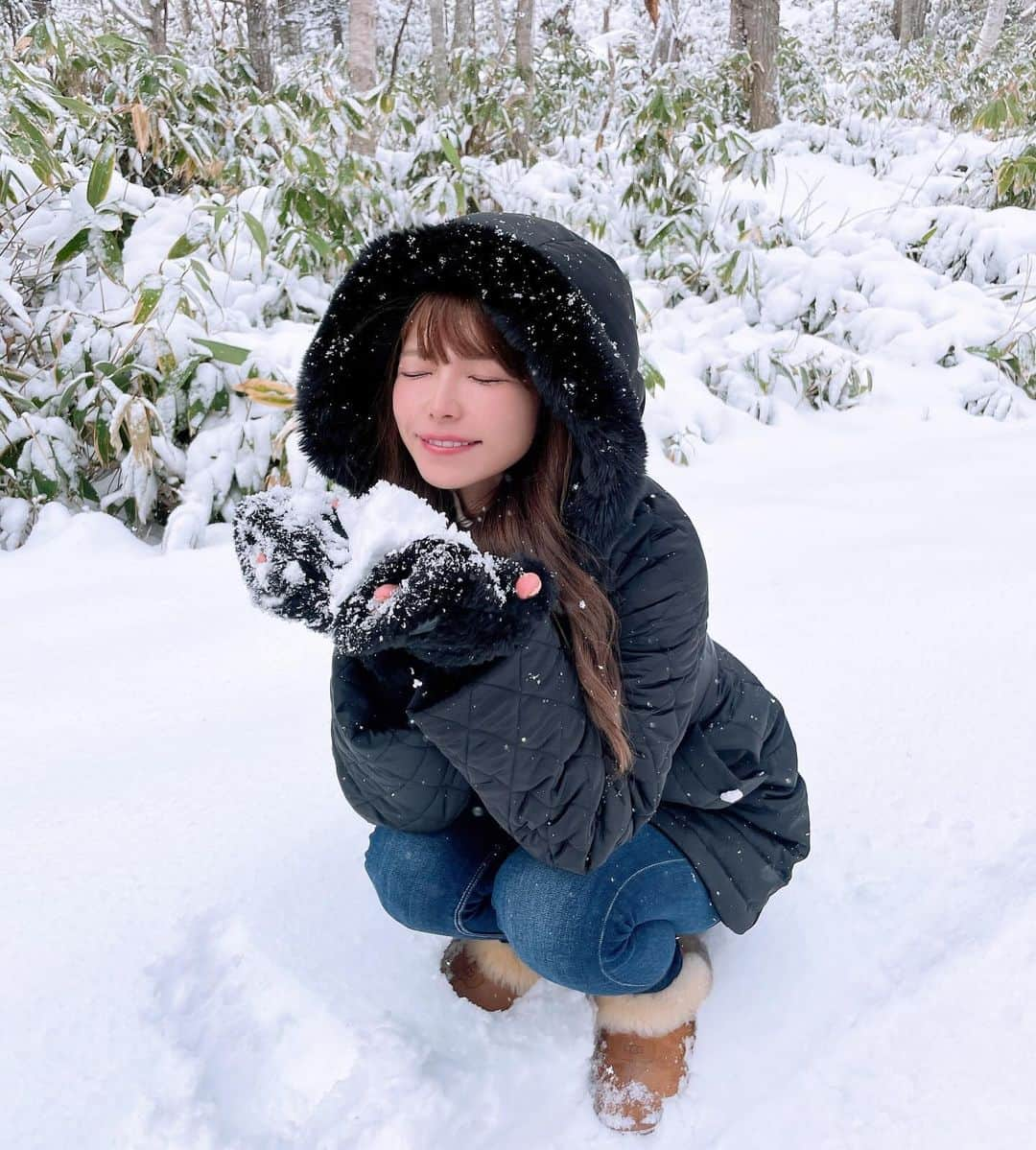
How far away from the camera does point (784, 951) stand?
117 cm

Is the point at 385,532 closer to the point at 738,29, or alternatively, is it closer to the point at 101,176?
the point at 101,176

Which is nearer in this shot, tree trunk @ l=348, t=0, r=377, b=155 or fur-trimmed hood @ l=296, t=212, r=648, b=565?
fur-trimmed hood @ l=296, t=212, r=648, b=565

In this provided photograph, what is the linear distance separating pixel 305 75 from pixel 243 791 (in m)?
5.00

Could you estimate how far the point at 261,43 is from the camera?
4844 millimetres

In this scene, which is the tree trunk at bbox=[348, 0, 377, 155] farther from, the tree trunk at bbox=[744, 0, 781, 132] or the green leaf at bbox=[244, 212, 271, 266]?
the tree trunk at bbox=[744, 0, 781, 132]

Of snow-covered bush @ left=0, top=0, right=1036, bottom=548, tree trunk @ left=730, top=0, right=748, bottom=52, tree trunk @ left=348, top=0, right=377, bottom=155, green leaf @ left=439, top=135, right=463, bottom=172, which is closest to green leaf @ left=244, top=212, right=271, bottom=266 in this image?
snow-covered bush @ left=0, top=0, right=1036, bottom=548

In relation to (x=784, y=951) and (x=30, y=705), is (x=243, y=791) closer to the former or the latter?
(x=30, y=705)

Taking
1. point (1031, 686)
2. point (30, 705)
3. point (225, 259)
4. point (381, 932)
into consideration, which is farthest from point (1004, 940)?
point (225, 259)

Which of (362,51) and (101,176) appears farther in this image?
(362,51)

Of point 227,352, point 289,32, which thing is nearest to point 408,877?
point 227,352

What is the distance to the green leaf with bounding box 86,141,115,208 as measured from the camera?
8.90 ft

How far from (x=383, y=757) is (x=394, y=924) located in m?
0.41

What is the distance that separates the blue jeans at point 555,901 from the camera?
96 centimetres

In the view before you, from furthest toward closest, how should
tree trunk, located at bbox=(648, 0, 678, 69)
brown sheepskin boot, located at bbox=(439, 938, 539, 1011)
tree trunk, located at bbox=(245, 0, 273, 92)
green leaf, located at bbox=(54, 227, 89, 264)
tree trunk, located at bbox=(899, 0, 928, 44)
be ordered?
tree trunk, located at bbox=(899, 0, 928, 44)
tree trunk, located at bbox=(648, 0, 678, 69)
tree trunk, located at bbox=(245, 0, 273, 92)
green leaf, located at bbox=(54, 227, 89, 264)
brown sheepskin boot, located at bbox=(439, 938, 539, 1011)
